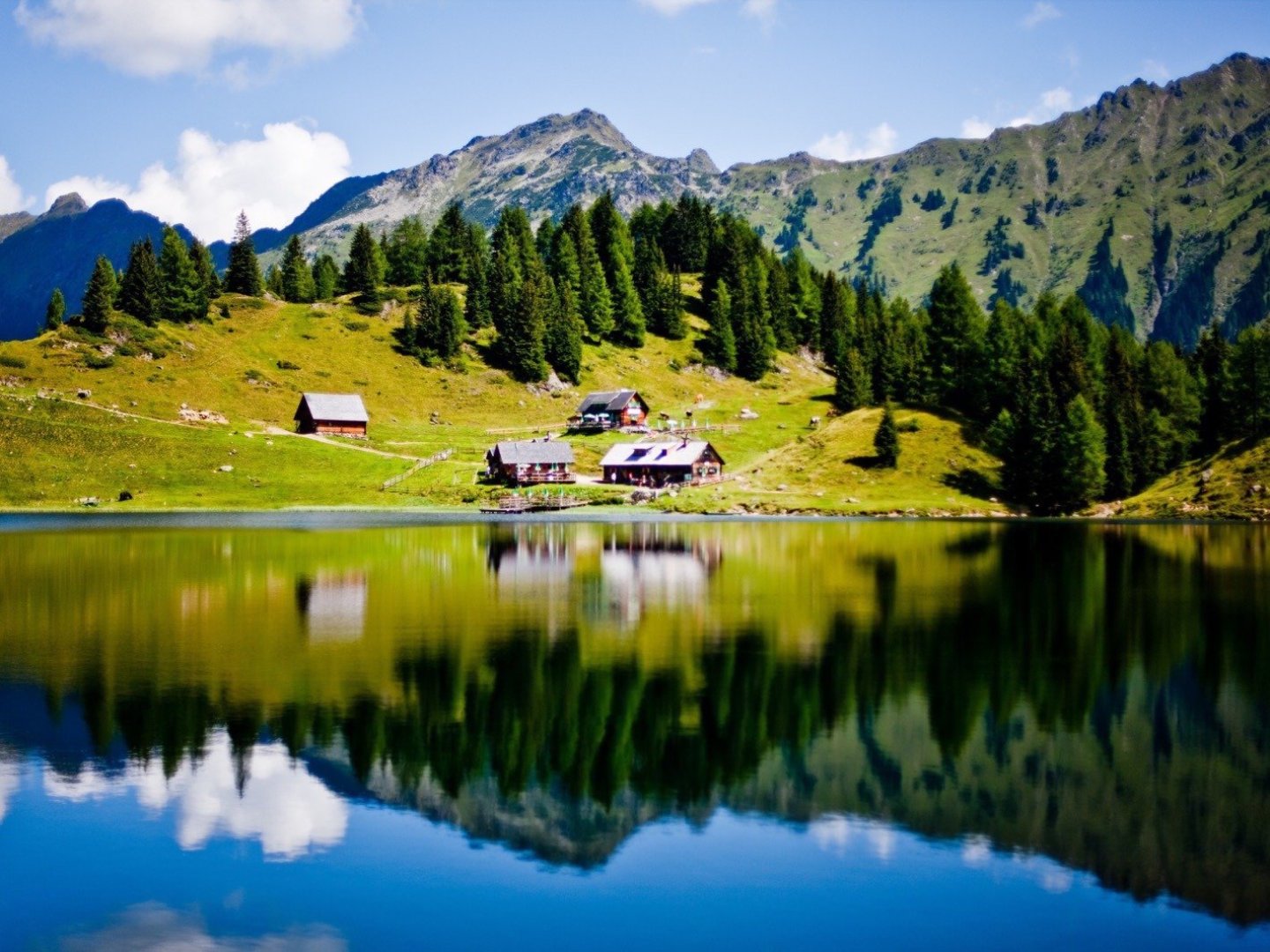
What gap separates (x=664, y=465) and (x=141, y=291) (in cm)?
7999

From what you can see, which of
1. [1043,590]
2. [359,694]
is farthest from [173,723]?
[1043,590]

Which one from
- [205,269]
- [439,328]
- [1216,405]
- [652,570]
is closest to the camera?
[652,570]

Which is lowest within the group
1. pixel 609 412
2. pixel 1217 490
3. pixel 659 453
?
pixel 1217 490

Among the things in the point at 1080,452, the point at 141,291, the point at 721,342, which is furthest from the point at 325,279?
the point at 1080,452

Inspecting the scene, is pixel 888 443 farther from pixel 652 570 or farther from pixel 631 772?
pixel 631 772

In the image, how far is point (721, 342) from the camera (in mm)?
189125

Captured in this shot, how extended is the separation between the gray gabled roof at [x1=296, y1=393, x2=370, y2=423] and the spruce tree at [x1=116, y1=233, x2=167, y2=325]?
28.1m

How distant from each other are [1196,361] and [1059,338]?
28.2 metres

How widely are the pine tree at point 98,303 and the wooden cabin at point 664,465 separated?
70.6 meters

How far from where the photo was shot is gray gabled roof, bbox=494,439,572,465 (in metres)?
130

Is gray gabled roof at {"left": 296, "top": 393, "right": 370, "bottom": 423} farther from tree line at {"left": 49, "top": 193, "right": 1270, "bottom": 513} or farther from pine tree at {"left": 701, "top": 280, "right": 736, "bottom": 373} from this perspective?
pine tree at {"left": 701, "top": 280, "right": 736, "bottom": 373}

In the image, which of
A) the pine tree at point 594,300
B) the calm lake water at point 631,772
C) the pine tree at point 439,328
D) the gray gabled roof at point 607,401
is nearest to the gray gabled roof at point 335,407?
the pine tree at point 439,328

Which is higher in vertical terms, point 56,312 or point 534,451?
point 56,312

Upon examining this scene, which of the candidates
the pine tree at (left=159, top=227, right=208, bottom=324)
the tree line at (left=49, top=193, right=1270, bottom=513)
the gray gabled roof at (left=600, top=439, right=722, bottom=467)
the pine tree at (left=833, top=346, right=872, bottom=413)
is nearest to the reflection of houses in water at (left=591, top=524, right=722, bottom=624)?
the gray gabled roof at (left=600, top=439, right=722, bottom=467)
